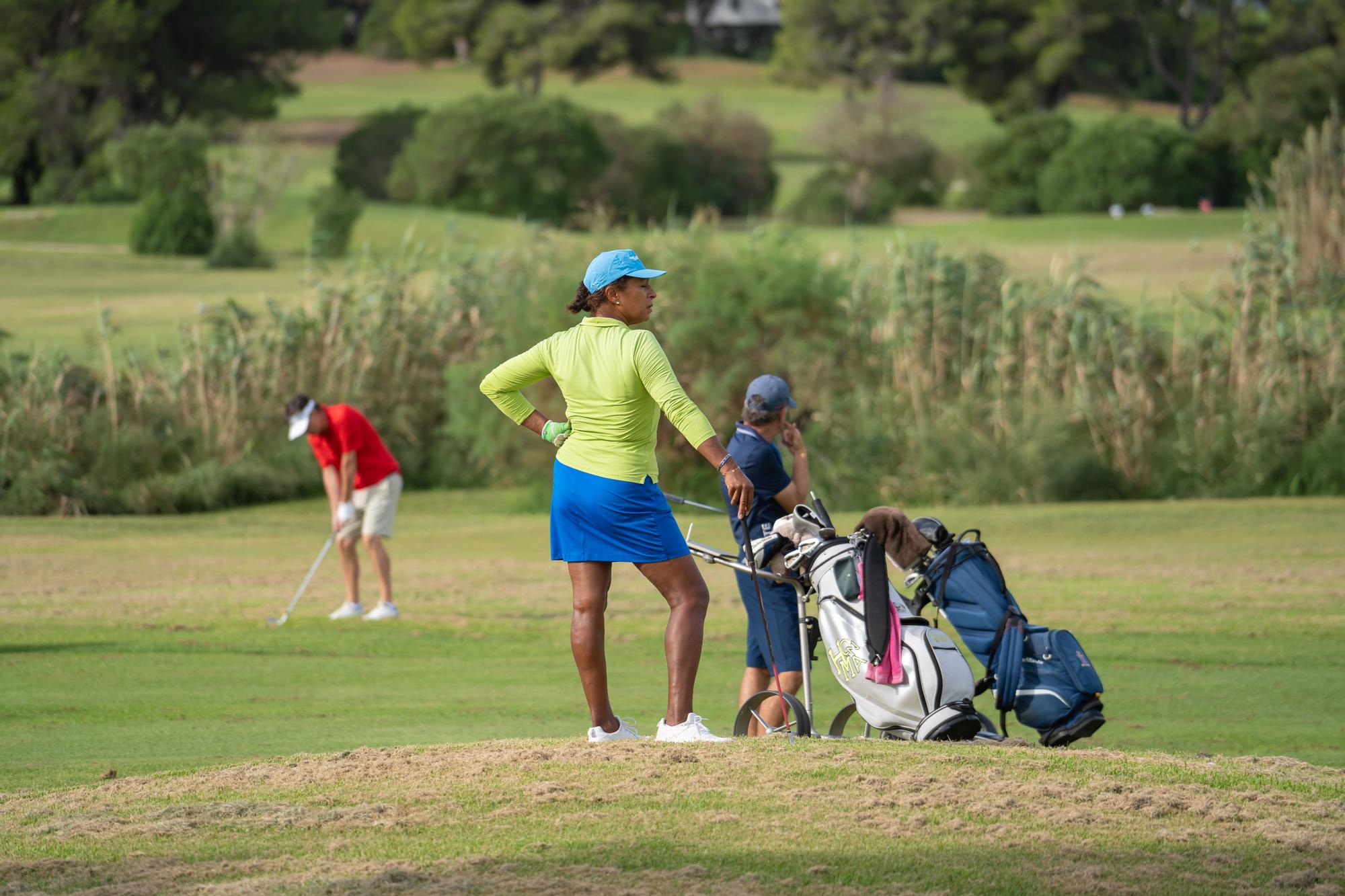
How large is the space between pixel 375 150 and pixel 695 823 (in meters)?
54.4

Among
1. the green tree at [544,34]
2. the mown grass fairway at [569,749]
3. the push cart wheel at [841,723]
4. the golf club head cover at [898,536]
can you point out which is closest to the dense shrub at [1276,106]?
the green tree at [544,34]

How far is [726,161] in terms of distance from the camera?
56688mm

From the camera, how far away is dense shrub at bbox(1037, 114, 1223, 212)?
56.4m

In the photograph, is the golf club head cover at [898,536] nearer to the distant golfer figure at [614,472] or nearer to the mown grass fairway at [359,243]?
the distant golfer figure at [614,472]

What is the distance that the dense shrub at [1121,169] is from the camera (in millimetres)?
56438

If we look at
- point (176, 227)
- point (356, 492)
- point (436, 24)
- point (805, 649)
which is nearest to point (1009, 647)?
point (805, 649)

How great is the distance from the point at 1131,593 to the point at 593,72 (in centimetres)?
7293

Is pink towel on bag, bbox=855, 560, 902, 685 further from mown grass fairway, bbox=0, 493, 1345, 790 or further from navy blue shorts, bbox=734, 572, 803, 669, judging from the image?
mown grass fairway, bbox=0, 493, 1345, 790

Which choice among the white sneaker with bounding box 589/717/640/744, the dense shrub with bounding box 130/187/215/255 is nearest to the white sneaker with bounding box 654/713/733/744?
the white sneaker with bounding box 589/717/640/744

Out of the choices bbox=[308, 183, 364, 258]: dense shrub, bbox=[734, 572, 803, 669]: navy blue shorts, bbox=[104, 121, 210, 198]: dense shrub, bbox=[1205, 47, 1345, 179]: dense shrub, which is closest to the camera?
bbox=[734, 572, 803, 669]: navy blue shorts

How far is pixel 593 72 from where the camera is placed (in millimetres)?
84750

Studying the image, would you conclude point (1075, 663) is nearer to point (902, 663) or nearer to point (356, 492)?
point (902, 663)

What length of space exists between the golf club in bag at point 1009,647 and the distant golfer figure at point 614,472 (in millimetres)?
1326

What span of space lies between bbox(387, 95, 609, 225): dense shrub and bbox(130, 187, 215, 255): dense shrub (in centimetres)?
962
